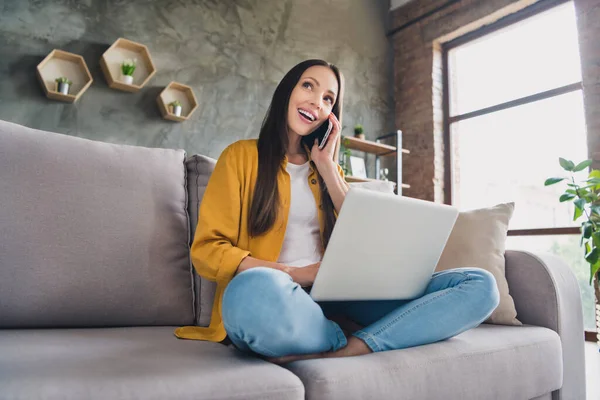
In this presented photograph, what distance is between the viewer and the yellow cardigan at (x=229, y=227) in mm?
1034

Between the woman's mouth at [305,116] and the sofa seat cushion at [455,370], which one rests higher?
the woman's mouth at [305,116]

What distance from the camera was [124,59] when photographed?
335 centimetres

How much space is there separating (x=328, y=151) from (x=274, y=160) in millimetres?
168

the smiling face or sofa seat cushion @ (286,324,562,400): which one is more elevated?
the smiling face

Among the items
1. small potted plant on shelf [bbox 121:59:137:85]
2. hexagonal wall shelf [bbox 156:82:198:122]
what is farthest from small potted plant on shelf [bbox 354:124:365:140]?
small potted plant on shelf [bbox 121:59:137:85]

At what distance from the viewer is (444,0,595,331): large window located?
11.6ft

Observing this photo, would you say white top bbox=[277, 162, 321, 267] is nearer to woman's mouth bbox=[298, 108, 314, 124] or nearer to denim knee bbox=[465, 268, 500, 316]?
woman's mouth bbox=[298, 108, 314, 124]

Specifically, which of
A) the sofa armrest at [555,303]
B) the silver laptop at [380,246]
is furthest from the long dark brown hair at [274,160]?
the sofa armrest at [555,303]

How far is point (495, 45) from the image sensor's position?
417 centimetres

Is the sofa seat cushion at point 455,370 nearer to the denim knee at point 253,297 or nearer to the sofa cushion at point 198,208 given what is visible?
the denim knee at point 253,297

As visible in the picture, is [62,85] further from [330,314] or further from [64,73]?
[330,314]

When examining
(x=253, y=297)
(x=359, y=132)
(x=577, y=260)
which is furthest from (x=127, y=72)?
(x=577, y=260)

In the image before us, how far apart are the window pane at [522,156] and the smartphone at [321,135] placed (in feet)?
8.81

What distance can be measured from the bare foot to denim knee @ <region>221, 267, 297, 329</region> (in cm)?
10
